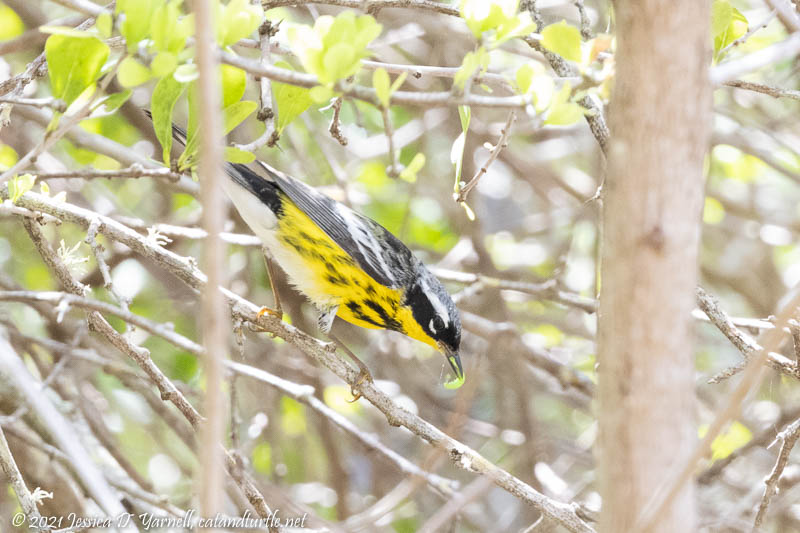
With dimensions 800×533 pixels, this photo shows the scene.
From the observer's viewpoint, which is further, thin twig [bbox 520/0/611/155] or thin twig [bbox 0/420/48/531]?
thin twig [bbox 520/0/611/155]

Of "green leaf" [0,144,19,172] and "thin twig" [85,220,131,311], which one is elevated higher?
"thin twig" [85,220,131,311]

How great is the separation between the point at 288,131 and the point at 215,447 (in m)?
3.99

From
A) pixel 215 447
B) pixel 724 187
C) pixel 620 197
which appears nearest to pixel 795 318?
pixel 620 197

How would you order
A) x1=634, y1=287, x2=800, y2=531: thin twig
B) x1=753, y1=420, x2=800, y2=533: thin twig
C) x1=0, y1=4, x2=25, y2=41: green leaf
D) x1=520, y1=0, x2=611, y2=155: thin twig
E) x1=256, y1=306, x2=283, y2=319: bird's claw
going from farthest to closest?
x1=0, y1=4, x2=25, y2=41: green leaf, x1=256, y1=306, x2=283, y2=319: bird's claw, x1=520, y1=0, x2=611, y2=155: thin twig, x1=753, y1=420, x2=800, y2=533: thin twig, x1=634, y1=287, x2=800, y2=531: thin twig

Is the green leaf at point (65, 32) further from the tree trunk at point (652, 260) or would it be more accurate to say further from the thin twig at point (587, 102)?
the thin twig at point (587, 102)

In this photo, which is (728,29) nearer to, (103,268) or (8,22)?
(103,268)

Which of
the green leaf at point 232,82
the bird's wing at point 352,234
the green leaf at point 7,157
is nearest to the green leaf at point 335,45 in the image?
the green leaf at point 232,82

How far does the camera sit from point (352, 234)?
13.3 feet

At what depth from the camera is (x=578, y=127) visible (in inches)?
230

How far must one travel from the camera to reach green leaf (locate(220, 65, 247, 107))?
2354 mm

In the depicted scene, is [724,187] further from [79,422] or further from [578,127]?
[79,422]

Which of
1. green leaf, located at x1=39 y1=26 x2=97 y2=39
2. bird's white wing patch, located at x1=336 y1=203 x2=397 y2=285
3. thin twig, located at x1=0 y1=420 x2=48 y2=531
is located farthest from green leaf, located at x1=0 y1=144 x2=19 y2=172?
green leaf, located at x1=39 y1=26 x2=97 y2=39

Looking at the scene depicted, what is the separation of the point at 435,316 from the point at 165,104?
190 centimetres

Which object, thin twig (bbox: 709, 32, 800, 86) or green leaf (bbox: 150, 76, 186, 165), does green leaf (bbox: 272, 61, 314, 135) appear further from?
thin twig (bbox: 709, 32, 800, 86)
